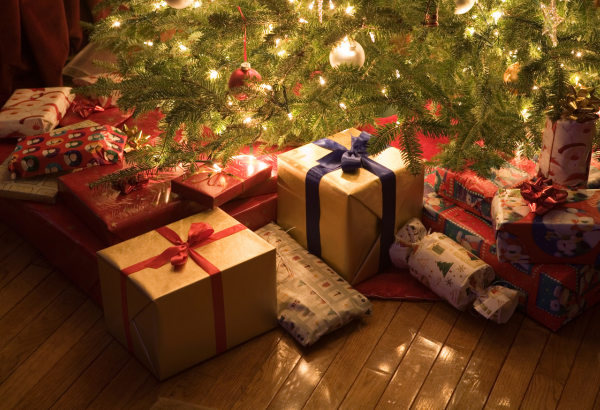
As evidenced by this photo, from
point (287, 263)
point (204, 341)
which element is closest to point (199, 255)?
point (204, 341)

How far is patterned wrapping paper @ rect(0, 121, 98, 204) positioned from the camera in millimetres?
1833

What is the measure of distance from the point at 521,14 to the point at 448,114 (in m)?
0.35

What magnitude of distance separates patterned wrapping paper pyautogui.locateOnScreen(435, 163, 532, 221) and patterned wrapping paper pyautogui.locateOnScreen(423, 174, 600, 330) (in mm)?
42

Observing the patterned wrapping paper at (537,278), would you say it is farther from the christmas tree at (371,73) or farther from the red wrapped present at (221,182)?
the red wrapped present at (221,182)

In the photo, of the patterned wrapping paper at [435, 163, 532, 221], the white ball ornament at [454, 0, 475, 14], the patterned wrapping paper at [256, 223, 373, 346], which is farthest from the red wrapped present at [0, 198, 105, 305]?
the white ball ornament at [454, 0, 475, 14]

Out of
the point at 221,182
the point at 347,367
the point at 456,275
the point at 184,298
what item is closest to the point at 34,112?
the point at 221,182

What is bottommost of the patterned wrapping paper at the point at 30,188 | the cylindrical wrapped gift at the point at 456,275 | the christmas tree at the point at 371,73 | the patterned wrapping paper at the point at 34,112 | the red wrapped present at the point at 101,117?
the cylindrical wrapped gift at the point at 456,275

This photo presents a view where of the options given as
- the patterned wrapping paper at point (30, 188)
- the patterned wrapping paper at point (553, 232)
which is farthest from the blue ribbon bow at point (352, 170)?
the patterned wrapping paper at point (30, 188)

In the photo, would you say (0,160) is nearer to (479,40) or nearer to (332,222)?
(332,222)

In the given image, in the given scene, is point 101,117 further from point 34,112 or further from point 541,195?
point 541,195

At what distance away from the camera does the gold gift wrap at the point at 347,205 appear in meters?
1.64

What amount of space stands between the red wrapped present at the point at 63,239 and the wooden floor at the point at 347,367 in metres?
0.11

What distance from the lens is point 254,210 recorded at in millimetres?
1834

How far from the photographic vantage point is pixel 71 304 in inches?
68.1
